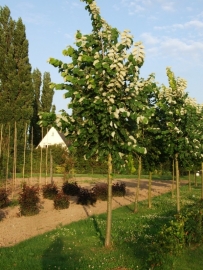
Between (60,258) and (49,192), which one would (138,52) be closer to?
(60,258)

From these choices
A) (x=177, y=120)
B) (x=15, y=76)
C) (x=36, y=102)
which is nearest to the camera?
(x=177, y=120)

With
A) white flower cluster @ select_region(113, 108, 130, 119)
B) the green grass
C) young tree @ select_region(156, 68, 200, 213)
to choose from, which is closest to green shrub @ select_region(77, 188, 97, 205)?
the green grass

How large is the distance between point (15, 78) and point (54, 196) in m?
22.5

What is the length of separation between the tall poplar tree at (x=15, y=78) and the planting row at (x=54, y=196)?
17.6 meters

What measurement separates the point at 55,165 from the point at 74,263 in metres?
31.9

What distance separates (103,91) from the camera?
8.00 m

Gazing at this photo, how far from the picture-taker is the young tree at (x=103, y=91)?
25.7ft

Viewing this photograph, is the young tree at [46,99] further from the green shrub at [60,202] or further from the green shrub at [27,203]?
the green shrub at [27,203]

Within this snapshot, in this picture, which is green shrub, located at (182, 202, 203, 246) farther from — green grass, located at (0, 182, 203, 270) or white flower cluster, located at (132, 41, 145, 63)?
white flower cluster, located at (132, 41, 145, 63)

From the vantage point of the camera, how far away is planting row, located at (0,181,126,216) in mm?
14586

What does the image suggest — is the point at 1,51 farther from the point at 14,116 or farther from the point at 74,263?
the point at 74,263

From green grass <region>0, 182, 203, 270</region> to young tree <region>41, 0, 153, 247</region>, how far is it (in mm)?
705

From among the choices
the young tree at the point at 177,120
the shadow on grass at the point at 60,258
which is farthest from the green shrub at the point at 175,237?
the young tree at the point at 177,120

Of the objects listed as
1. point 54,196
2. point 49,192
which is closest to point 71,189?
point 49,192
